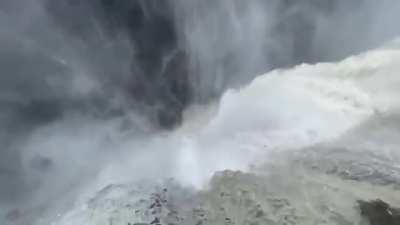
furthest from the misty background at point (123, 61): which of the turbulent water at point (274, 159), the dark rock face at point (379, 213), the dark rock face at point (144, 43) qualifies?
the dark rock face at point (379, 213)

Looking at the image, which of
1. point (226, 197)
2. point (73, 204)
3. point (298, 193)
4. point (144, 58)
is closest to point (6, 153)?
point (73, 204)

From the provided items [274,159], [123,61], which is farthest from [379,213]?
[123,61]

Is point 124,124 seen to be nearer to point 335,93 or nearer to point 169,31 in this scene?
point 169,31

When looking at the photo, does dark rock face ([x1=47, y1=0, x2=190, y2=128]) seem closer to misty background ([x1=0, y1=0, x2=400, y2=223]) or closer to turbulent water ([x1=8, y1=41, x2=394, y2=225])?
misty background ([x1=0, y1=0, x2=400, y2=223])

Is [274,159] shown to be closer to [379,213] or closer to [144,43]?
[379,213]

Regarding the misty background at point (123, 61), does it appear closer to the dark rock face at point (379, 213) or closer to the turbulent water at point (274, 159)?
the turbulent water at point (274, 159)
